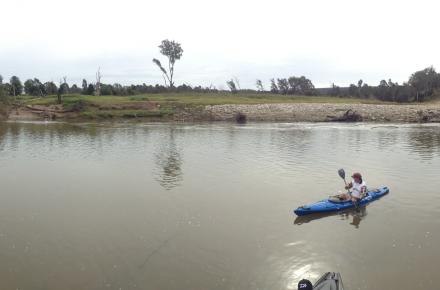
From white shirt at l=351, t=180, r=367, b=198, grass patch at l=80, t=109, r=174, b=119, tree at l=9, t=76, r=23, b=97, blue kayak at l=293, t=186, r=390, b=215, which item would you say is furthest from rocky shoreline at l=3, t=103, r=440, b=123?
white shirt at l=351, t=180, r=367, b=198

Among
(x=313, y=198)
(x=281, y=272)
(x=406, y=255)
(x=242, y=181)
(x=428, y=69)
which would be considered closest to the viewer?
(x=281, y=272)

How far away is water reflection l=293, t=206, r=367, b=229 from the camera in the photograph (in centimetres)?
1704

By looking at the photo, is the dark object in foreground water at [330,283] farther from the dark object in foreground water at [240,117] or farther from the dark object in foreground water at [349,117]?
the dark object in foreground water at [349,117]

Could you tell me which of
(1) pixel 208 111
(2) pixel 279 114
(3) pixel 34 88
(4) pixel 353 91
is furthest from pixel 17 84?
(4) pixel 353 91

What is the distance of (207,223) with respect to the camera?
16516 millimetres

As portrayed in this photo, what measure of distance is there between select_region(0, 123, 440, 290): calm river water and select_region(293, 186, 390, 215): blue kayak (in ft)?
1.04

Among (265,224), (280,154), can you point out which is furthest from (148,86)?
(265,224)

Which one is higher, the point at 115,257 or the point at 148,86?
the point at 148,86

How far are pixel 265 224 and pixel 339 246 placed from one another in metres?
3.03

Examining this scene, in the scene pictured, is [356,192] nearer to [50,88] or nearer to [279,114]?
[279,114]

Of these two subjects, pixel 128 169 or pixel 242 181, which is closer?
pixel 242 181

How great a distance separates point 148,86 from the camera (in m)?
115

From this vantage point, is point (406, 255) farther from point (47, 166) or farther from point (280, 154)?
point (47, 166)

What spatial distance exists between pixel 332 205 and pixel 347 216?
0.74 meters
